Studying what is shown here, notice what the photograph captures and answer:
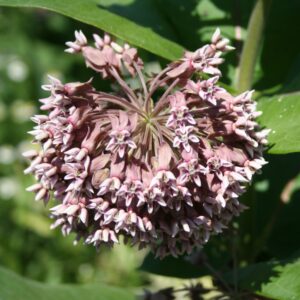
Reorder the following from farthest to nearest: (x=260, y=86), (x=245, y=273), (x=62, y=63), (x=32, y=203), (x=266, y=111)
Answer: (x=62, y=63) → (x=32, y=203) → (x=260, y=86) → (x=245, y=273) → (x=266, y=111)

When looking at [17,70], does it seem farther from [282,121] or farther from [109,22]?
[282,121]

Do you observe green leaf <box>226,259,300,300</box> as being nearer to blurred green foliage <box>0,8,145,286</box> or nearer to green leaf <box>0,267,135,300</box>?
green leaf <box>0,267,135,300</box>

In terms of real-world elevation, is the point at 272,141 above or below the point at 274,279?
above

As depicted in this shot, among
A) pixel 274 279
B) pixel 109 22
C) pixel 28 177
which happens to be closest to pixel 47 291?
pixel 274 279

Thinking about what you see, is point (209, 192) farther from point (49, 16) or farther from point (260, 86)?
point (49, 16)

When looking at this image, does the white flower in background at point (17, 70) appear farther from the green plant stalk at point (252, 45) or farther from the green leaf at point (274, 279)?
the green leaf at point (274, 279)

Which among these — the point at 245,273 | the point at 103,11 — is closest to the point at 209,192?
the point at 245,273

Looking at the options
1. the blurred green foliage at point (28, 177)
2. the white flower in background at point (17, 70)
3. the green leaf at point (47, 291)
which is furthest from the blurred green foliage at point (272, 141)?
the white flower in background at point (17, 70)
